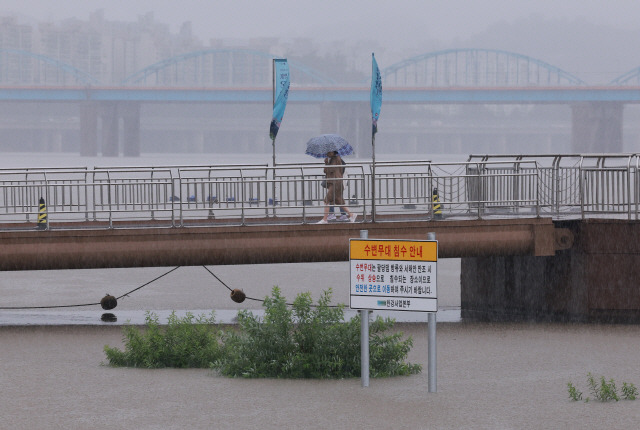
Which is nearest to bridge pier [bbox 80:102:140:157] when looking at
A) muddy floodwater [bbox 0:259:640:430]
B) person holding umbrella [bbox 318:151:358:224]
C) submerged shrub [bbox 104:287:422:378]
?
person holding umbrella [bbox 318:151:358:224]

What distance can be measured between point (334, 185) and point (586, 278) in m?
4.73

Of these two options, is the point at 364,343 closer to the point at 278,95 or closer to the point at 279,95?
the point at 279,95

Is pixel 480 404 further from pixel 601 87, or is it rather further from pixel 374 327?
pixel 601 87

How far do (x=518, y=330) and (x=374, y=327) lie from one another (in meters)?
5.72

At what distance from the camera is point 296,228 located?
1805cm

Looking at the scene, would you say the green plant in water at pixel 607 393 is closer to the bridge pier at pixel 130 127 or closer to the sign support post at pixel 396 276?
the sign support post at pixel 396 276

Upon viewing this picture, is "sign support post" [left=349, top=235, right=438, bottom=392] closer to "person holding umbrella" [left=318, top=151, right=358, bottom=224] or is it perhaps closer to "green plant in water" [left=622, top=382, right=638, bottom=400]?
"green plant in water" [left=622, top=382, right=638, bottom=400]

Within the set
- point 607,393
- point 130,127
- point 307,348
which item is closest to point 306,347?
point 307,348

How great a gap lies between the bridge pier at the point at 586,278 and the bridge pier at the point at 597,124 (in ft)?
348

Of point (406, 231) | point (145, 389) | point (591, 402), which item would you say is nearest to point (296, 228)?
point (406, 231)

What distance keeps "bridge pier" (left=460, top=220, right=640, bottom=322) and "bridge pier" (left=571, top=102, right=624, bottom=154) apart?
106m

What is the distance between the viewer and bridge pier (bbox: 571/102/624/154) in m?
124

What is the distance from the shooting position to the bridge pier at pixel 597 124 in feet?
408

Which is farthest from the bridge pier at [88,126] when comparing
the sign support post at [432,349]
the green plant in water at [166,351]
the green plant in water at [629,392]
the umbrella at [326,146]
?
the green plant in water at [629,392]
